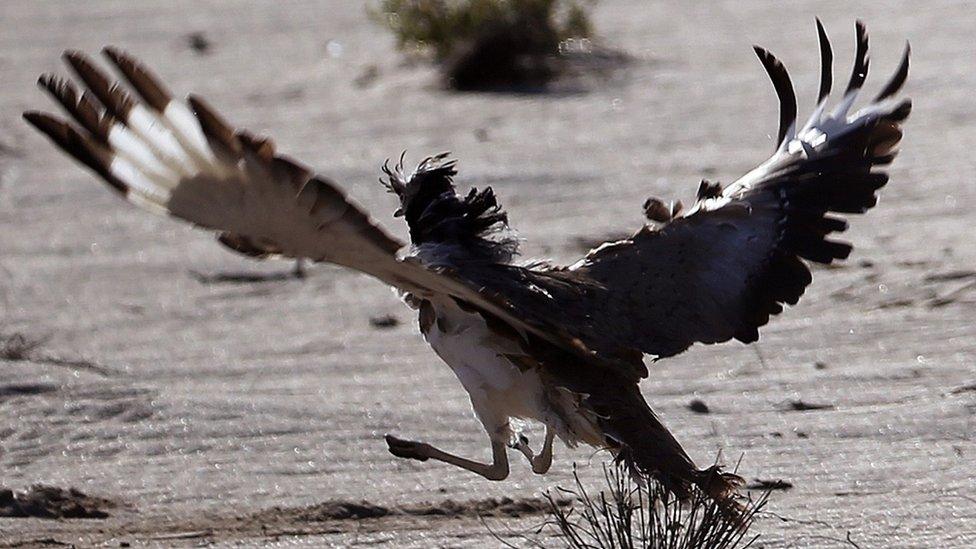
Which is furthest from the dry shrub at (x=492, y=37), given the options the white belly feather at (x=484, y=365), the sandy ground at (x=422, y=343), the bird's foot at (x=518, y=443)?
the white belly feather at (x=484, y=365)

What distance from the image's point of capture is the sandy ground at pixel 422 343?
588cm

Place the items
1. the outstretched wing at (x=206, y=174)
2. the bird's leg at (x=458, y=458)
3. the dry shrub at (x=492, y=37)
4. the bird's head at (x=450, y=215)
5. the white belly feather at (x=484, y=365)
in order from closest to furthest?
the outstretched wing at (x=206, y=174) < the white belly feather at (x=484, y=365) < the bird's head at (x=450, y=215) < the bird's leg at (x=458, y=458) < the dry shrub at (x=492, y=37)

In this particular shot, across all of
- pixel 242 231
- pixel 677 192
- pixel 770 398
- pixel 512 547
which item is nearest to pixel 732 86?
pixel 677 192

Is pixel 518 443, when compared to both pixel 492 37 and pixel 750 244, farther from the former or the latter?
pixel 492 37

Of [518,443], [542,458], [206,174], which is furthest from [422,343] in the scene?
[206,174]

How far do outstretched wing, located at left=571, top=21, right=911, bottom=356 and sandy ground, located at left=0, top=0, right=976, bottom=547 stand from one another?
688 millimetres

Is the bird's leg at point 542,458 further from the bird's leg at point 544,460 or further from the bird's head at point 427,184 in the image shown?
the bird's head at point 427,184

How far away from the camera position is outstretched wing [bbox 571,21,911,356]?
17.5 ft

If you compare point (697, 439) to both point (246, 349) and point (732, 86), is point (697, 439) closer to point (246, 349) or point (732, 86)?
point (246, 349)

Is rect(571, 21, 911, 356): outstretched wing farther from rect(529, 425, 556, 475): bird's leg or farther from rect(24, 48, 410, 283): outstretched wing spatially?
rect(24, 48, 410, 283): outstretched wing

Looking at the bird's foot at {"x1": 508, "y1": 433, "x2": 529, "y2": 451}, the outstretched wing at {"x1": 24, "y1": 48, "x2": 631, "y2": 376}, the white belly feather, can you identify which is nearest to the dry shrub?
the bird's foot at {"x1": 508, "y1": 433, "x2": 529, "y2": 451}

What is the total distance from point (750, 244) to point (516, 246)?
789 millimetres

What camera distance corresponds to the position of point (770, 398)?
673cm

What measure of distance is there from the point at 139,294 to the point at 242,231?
495cm
